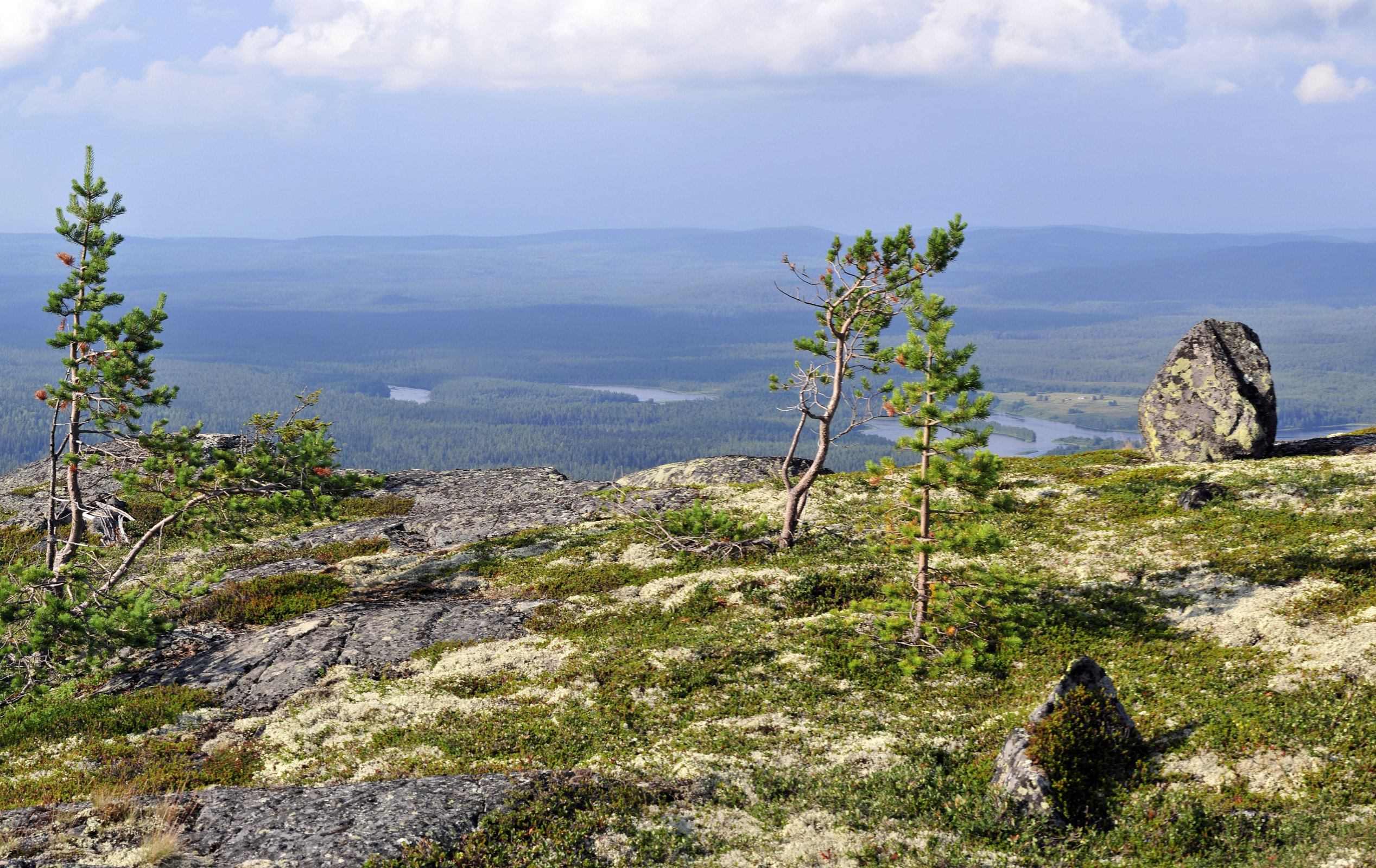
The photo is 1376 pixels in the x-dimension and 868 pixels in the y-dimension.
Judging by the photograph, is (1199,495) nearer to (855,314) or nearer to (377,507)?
(855,314)

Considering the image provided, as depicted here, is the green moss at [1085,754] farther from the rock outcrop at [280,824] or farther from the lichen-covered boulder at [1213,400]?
the lichen-covered boulder at [1213,400]

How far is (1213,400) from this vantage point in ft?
123

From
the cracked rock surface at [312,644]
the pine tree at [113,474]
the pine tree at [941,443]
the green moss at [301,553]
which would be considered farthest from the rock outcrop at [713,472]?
the pine tree at [941,443]

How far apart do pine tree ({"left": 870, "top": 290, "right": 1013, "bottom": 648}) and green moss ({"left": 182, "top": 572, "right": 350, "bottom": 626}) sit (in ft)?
69.3

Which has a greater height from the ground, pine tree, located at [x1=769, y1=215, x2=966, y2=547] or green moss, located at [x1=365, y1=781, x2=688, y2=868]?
pine tree, located at [x1=769, y1=215, x2=966, y2=547]

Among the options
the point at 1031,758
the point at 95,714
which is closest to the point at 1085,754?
the point at 1031,758

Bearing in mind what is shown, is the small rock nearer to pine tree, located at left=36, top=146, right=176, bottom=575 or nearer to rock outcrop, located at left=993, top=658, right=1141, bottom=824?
rock outcrop, located at left=993, top=658, right=1141, bottom=824

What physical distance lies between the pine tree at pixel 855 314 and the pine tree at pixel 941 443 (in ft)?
11.4

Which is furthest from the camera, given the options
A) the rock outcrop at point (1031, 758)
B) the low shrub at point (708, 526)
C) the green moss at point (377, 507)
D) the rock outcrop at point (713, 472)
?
the rock outcrop at point (713, 472)

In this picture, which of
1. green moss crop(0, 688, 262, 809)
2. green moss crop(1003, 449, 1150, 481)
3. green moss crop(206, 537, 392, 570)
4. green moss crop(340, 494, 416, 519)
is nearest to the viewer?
green moss crop(0, 688, 262, 809)

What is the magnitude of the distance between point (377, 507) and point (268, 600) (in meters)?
20.2

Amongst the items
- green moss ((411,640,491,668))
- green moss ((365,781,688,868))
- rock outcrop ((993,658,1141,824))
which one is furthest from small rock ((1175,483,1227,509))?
green moss ((411,640,491,668))

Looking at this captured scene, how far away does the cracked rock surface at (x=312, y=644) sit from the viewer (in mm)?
23359

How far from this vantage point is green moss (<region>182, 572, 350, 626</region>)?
2952cm
